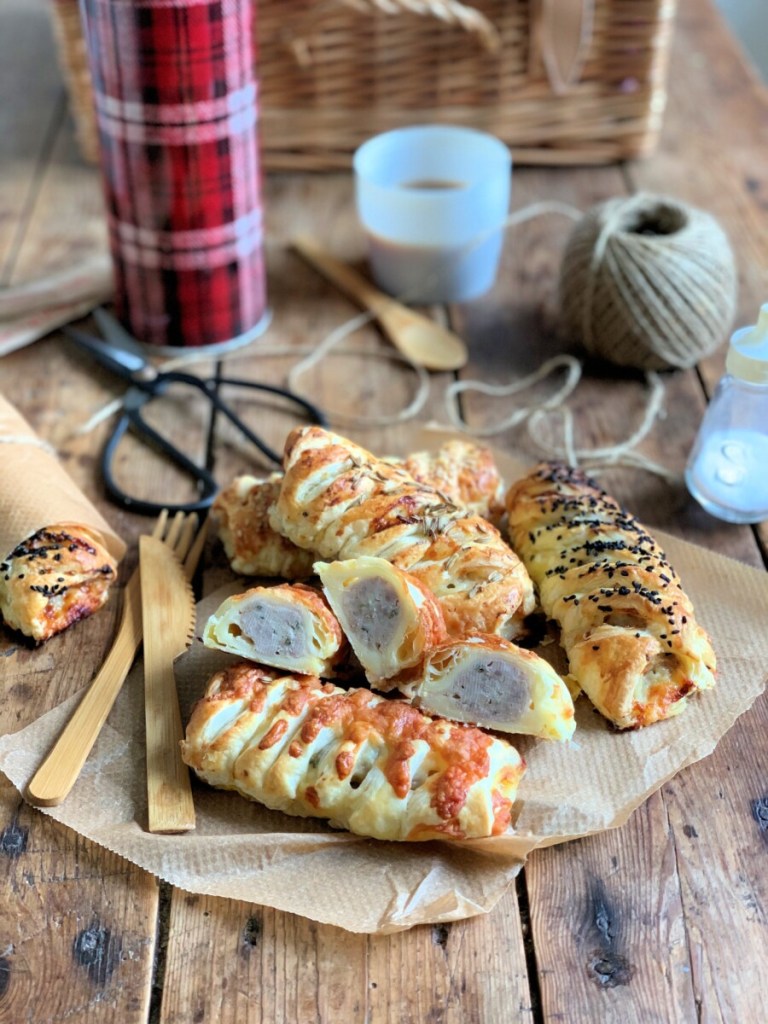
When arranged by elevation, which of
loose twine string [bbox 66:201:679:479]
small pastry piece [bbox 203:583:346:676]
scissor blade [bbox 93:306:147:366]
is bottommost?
loose twine string [bbox 66:201:679:479]

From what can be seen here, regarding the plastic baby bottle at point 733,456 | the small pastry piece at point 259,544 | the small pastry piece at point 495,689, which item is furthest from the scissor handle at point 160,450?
the plastic baby bottle at point 733,456

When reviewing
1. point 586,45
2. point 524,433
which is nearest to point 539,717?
point 524,433

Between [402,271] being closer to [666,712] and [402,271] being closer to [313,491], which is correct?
[313,491]

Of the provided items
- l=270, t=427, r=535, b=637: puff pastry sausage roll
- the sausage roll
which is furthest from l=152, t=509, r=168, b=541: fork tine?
the sausage roll

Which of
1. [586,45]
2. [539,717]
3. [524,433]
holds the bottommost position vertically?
[524,433]

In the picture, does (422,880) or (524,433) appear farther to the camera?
(524,433)

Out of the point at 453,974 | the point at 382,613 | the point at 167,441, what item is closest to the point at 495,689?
the point at 382,613

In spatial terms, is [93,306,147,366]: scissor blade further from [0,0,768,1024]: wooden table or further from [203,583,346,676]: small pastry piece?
[203,583,346,676]: small pastry piece
